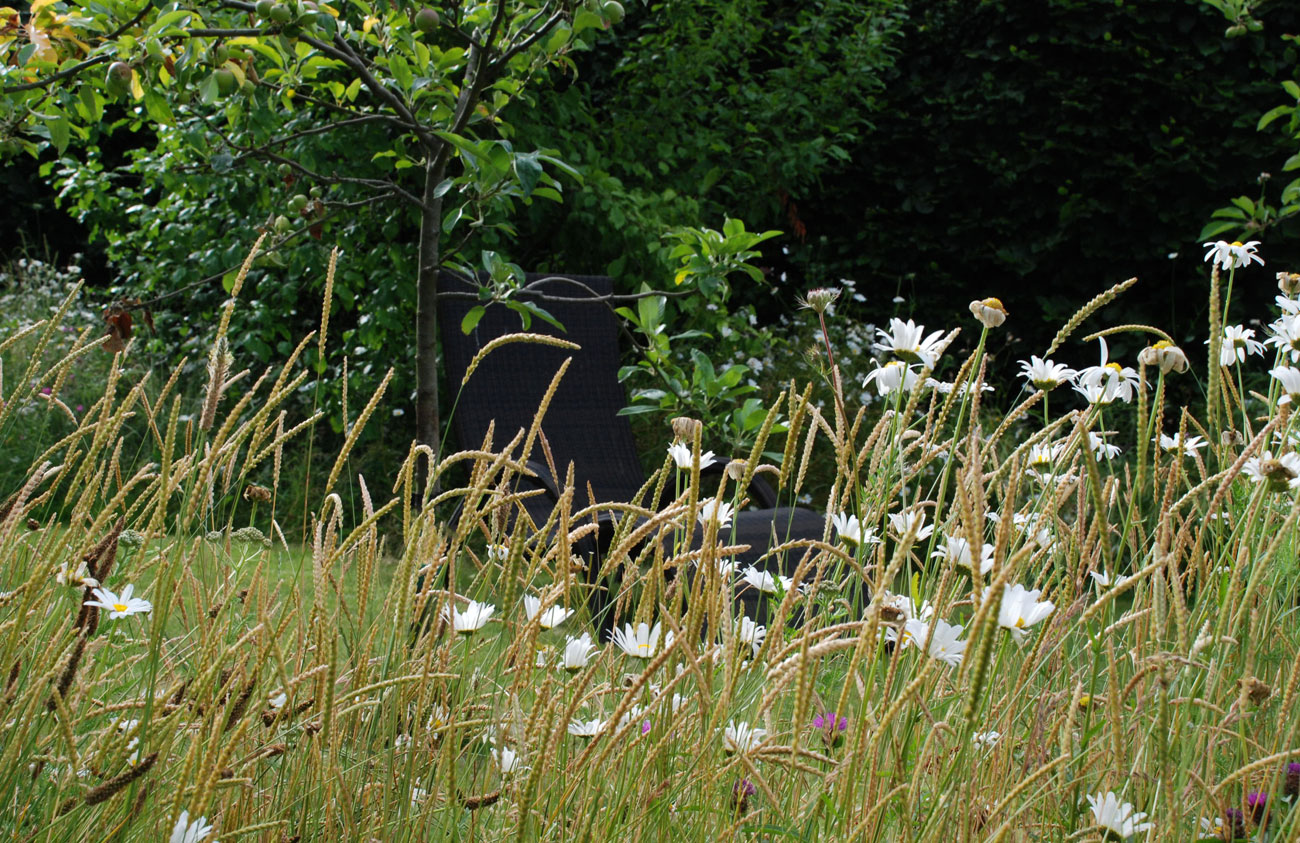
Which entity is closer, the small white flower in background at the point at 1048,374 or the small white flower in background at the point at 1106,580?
the small white flower in background at the point at 1106,580

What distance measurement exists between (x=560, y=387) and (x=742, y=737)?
3.11 metres

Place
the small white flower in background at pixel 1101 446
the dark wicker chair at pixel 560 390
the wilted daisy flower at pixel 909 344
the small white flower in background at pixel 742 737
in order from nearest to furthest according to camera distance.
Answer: the small white flower in background at pixel 742 737 → the wilted daisy flower at pixel 909 344 → the small white flower in background at pixel 1101 446 → the dark wicker chair at pixel 560 390

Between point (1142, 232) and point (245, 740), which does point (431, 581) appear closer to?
point (245, 740)

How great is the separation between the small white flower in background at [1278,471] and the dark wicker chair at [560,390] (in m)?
2.35

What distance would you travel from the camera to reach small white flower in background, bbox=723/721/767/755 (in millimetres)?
902

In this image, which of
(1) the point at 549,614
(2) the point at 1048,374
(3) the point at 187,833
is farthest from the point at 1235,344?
(3) the point at 187,833

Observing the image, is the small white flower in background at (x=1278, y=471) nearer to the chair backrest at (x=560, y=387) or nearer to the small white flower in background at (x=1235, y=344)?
the small white flower in background at (x=1235, y=344)

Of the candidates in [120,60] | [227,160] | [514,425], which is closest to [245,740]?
[120,60]

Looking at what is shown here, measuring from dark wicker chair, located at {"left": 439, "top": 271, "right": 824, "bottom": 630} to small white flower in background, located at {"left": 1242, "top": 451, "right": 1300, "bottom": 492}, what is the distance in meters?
2.35

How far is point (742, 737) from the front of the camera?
96cm

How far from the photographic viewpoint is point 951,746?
92cm

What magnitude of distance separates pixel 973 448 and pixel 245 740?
73 centimetres

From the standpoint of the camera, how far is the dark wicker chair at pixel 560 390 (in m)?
3.62

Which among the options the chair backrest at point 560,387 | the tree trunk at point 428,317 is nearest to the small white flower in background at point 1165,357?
the tree trunk at point 428,317
